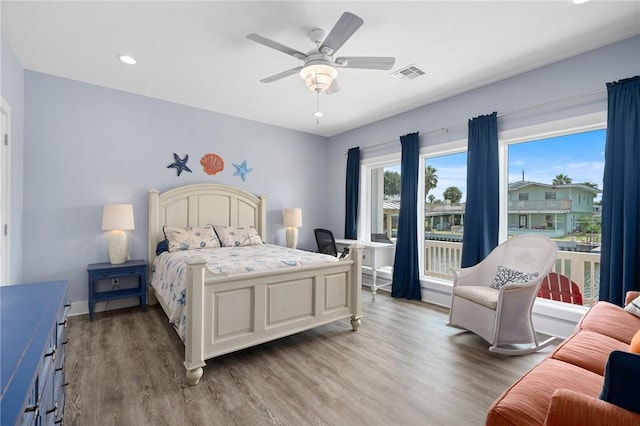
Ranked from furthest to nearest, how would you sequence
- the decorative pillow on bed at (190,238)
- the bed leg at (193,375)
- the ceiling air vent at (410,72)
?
the decorative pillow on bed at (190,238) → the ceiling air vent at (410,72) → the bed leg at (193,375)

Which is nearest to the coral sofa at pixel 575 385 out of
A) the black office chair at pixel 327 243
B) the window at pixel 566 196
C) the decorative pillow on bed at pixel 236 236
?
the window at pixel 566 196

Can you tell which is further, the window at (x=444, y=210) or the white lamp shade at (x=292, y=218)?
the white lamp shade at (x=292, y=218)

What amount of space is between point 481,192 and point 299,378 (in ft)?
9.37

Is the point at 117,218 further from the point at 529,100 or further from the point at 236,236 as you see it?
the point at 529,100

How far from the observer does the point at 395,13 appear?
2270mm

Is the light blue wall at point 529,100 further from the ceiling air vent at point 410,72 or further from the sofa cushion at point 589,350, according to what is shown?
the sofa cushion at point 589,350

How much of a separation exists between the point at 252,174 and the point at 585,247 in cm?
447

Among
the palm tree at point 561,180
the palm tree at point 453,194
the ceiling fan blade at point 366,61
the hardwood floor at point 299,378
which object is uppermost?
the ceiling fan blade at point 366,61

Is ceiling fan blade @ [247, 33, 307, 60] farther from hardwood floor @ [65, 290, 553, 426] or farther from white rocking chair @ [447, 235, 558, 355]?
white rocking chair @ [447, 235, 558, 355]

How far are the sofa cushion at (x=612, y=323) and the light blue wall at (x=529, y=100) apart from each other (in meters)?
1.88

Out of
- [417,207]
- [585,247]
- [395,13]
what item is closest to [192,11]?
[395,13]

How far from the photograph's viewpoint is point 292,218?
4.98 meters

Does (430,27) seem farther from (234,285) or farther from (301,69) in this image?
(234,285)

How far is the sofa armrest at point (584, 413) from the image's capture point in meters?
0.91
